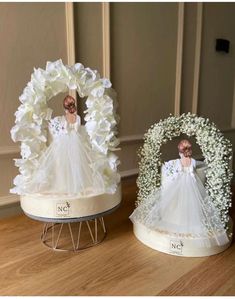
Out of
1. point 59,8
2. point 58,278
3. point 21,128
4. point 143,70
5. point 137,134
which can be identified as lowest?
point 58,278

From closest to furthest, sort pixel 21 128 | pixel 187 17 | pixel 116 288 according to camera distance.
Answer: pixel 116 288 < pixel 21 128 < pixel 187 17

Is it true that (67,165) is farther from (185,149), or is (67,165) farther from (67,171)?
(185,149)

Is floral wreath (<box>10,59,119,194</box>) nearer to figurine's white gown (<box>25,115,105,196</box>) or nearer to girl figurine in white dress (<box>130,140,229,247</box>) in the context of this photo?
figurine's white gown (<box>25,115,105,196</box>)

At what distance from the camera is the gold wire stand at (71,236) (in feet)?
3.49

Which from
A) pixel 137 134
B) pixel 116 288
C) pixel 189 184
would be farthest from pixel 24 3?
pixel 116 288

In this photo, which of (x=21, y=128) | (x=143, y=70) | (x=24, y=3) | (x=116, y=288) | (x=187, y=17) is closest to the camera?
(x=116, y=288)

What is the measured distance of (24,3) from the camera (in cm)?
127

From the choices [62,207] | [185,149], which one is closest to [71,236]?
[62,207]

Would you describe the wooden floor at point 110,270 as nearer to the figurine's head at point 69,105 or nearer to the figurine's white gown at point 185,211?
the figurine's white gown at point 185,211

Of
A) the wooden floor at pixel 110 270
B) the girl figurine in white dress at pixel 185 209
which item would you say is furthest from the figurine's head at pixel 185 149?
the wooden floor at pixel 110 270

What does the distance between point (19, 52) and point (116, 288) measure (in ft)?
3.41

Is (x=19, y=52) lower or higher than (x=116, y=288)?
higher

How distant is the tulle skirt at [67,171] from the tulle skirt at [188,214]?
0.76 feet

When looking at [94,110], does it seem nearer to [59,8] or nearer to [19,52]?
[19,52]
